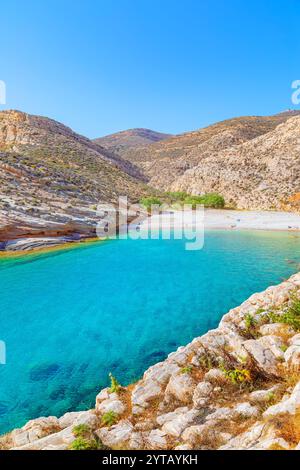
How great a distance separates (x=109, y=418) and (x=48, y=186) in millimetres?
36826

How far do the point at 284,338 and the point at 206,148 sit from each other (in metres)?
86.2

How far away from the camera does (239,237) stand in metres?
33.0

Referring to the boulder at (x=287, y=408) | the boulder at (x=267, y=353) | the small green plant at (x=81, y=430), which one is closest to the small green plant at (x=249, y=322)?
the boulder at (x=267, y=353)

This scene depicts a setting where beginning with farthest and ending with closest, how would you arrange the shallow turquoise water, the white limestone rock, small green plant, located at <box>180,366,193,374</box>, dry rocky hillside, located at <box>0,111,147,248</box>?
dry rocky hillside, located at <box>0,111,147,248</box> < the shallow turquoise water < small green plant, located at <box>180,366,193,374</box> < the white limestone rock

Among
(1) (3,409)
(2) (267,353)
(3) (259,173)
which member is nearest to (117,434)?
(2) (267,353)

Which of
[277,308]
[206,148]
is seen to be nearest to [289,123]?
[206,148]

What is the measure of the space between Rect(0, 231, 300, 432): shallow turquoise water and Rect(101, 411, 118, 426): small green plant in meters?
2.59

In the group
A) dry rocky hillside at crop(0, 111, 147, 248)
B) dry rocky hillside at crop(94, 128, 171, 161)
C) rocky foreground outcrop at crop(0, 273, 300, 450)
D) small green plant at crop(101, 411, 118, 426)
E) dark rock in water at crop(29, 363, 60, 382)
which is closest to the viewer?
rocky foreground outcrop at crop(0, 273, 300, 450)

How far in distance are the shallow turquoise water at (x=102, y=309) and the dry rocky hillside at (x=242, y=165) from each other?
31.2m

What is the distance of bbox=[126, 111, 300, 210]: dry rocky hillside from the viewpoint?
181ft

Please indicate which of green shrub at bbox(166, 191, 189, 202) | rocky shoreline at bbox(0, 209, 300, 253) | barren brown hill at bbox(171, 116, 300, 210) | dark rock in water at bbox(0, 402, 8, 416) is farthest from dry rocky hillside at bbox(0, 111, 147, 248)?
dark rock in water at bbox(0, 402, 8, 416)

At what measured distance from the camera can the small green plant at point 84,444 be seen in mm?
4359

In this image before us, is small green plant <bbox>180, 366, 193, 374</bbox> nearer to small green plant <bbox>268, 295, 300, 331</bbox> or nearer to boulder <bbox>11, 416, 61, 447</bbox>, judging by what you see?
small green plant <bbox>268, 295, 300, 331</bbox>

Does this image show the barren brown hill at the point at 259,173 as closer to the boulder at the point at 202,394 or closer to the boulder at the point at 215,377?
the boulder at the point at 215,377
